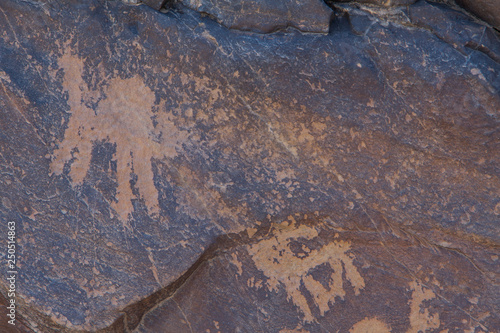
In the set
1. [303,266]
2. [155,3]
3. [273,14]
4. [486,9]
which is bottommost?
[303,266]

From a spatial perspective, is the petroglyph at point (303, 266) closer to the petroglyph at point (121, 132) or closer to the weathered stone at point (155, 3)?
the petroglyph at point (121, 132)

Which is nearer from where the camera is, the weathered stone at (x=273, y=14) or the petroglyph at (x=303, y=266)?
the weathered stone at (x=273, y=14)

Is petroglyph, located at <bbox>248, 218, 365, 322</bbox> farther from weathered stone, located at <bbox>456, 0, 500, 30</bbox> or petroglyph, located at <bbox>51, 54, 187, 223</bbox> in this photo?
weathered stone, located at <bbox>456, 0, 500, 30</bbox>

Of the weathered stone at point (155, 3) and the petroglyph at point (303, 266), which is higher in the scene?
the weathered stone at point (155, 3)

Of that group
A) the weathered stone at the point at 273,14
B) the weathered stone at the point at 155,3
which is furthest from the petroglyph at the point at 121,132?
the weathered stone at the point at 273,14

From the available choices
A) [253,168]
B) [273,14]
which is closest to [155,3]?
[273,14]

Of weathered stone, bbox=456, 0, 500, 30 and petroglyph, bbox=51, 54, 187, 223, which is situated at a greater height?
weathered stone, bbox=456, 0, 500, 30

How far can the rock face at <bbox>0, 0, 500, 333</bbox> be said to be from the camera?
1370mm

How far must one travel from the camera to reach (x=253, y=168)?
57.3 inches

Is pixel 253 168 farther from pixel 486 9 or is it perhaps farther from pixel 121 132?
pixel 486 9

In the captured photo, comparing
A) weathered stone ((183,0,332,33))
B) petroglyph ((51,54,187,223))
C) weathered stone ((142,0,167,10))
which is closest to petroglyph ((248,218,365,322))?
petroglyph ((51,54,187,223))

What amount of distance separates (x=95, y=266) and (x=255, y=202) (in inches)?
25.5

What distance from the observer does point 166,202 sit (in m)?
1.47

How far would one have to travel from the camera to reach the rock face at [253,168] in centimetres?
137
